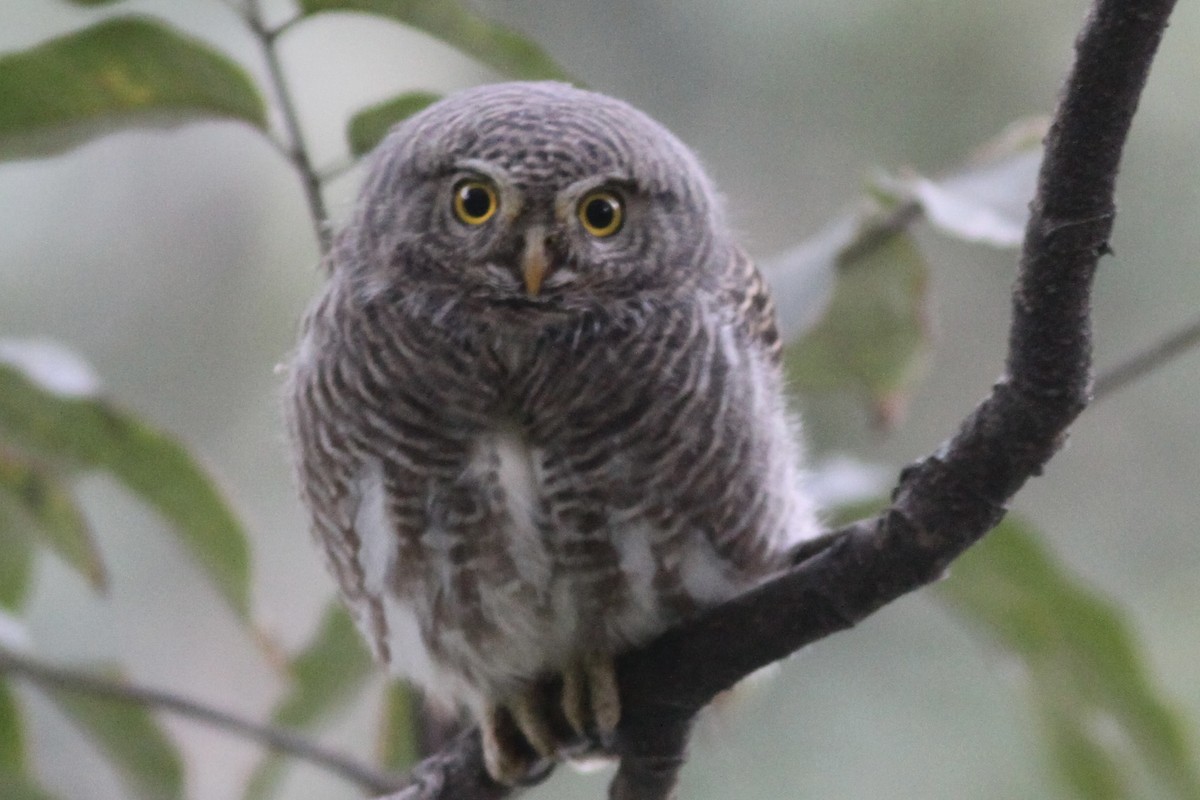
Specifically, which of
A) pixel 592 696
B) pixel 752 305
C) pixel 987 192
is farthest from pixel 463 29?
pixel 592 696

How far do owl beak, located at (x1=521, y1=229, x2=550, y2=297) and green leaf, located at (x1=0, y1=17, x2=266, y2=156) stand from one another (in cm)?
46

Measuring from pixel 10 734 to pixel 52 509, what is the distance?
13.3 inches

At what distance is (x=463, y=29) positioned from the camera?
1832 millimetres

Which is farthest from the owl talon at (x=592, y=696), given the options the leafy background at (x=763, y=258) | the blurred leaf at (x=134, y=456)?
the leafy background at (x=763, y=258)

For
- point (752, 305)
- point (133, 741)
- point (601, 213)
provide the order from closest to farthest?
point (601, 213), point (752, 305), point (133, 741)

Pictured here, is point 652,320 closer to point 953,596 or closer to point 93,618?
point 953,596

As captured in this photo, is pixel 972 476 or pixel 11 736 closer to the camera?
pixel 972 476

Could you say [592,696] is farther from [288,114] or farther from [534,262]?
[288,114]

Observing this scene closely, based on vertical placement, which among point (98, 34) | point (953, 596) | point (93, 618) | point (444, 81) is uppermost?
point (444, 81)

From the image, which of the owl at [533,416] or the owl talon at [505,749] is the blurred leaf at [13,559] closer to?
the owl at [533,416]

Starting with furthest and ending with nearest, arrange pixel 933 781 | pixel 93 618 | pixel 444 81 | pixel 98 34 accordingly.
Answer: pixel 444 81 → pixel 933 781 → pixel 93 618 → pixel 98 34

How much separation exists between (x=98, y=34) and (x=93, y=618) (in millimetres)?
1046

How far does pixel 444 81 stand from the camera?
4113 mm

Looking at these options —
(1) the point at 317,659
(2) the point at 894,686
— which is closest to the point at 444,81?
(2) the point at 894,686
